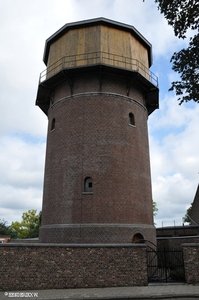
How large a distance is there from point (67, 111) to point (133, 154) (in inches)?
207

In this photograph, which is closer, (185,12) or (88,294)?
(185,12)

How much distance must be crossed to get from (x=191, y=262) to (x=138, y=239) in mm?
4206

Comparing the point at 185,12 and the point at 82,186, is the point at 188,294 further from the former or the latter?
the point at 185,12

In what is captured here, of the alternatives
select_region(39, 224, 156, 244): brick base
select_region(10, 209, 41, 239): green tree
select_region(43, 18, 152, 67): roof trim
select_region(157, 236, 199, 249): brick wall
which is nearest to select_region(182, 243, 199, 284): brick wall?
select_region(39, 224, 156, 244): brick base

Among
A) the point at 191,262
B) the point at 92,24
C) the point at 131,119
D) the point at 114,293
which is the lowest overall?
the point at 114,293

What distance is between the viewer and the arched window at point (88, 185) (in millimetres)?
15930

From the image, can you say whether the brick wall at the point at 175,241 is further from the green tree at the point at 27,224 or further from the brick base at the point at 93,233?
the green tree at the point at 27,224

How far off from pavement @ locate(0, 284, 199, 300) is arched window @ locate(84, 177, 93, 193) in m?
5.96

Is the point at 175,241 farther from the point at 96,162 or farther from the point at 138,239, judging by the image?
the point at 96,162

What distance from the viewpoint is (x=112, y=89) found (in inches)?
703

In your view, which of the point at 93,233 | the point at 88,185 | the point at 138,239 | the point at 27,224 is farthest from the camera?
the point at 27,224

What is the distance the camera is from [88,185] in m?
16.0

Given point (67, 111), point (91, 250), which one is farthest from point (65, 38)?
point (91, 250)

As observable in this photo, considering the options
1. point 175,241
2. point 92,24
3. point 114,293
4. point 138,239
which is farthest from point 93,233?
point 92,24
